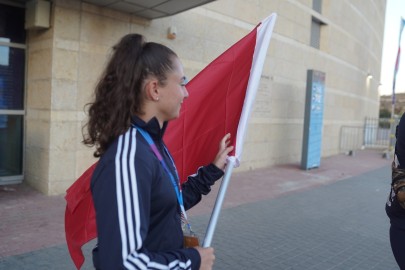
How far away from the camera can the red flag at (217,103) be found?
2.45m

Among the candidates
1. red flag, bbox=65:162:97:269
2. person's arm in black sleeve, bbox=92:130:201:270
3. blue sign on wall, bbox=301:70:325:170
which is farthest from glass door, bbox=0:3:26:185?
blue sign on wall, bbox=301:70:325:170

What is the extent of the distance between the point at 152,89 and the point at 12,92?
624 centimetres

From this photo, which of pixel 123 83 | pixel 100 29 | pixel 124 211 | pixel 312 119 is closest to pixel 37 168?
pixel 100 29

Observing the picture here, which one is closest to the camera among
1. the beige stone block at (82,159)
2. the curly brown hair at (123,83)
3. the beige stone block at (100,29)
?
the curly brown hair at (123,83)

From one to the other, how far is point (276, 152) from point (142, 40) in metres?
11.0

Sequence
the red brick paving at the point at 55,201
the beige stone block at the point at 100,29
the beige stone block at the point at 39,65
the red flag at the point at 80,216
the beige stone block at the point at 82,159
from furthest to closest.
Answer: the beige stone block at the point at 82,159 < the beige stone block at the point at 100,29 < the beige stone block at the point at 39,65 < the red brick paving at the point at 55,201 < the red flag at the point at 80,216

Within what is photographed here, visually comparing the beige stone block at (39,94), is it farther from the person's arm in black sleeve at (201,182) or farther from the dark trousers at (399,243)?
the dark trousers at (399,243)

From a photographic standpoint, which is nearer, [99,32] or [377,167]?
[99,32]

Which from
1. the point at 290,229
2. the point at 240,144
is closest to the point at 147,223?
the point at 240,144

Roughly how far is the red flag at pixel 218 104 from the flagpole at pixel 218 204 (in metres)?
0.23

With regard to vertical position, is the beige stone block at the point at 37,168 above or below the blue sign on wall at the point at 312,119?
below

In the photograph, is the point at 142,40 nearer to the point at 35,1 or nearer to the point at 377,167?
the point at 35,1

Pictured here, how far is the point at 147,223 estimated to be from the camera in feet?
4.57

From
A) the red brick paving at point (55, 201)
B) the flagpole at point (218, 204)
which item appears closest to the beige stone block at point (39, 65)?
the red brick paving at point (55, 201)
